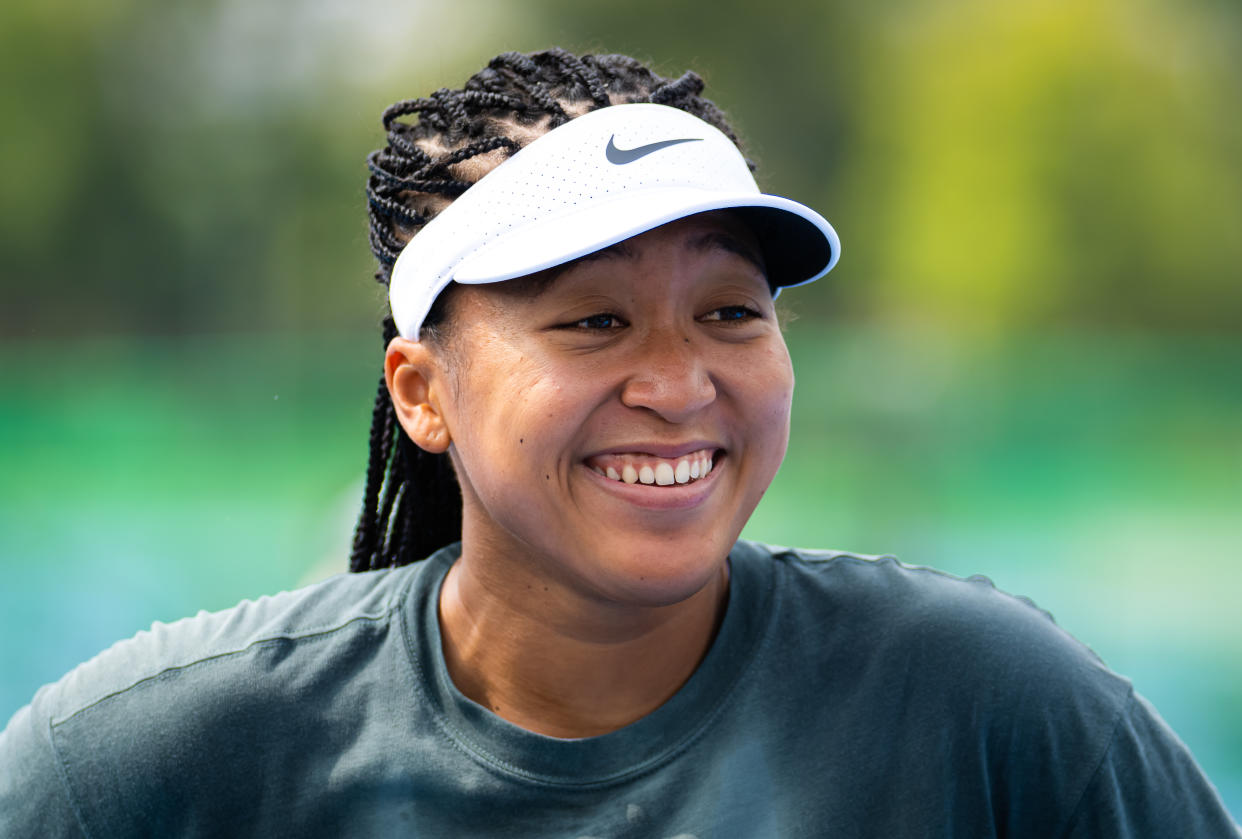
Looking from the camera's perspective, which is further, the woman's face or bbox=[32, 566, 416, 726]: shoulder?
bbox=[32, 566, 416, 726]: shoulder

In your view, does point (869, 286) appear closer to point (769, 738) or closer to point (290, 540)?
point (290, 540)

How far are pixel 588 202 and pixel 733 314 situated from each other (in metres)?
0.23

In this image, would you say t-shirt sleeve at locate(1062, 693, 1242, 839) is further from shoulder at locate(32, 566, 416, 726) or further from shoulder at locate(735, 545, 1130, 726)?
shoulder at locate(32, 566, 416, 726)

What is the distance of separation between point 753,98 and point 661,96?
15.1 meters

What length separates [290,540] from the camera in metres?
8.60

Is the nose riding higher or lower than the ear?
higher

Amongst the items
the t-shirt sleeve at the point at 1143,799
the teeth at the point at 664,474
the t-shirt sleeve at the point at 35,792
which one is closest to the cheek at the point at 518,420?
the teeth at the point at 664,474

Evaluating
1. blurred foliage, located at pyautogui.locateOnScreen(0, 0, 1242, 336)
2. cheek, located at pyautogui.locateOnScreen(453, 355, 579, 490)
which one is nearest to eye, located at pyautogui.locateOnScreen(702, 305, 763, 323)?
cheek, located at pyautogui.locateOnScreen(453, 355, 579, 490)

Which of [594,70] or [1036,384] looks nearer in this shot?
[594,70]

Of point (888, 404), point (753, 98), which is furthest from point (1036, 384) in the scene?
point (753, 98)

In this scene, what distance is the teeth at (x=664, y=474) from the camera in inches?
58.8

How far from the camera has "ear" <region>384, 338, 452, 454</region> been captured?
5.52 ft

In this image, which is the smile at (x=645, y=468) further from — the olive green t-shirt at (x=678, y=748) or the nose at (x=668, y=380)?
the olive green t-shirt at (x=678, y=748)

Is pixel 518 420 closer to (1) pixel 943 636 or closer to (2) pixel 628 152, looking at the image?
(2) pixel 628 152
